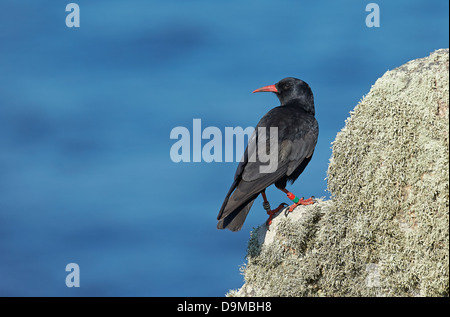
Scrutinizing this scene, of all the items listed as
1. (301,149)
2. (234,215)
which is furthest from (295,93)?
(234,215)

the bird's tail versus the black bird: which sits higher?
the black bird

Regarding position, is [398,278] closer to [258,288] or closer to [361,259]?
[361,259]

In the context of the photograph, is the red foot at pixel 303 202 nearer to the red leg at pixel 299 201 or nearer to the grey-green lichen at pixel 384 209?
the red leg at pixel 299 201

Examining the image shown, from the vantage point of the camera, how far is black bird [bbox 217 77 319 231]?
656cm

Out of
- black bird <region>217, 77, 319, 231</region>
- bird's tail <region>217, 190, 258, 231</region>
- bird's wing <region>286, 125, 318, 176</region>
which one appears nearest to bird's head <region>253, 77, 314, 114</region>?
black bird <region>217, 77, 319, 231</region>

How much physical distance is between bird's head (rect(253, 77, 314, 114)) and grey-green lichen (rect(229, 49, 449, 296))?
2203 millimetres

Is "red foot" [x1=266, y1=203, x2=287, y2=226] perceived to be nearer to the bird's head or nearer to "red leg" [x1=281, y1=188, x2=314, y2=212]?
"red leg" [x1=281, y1=188, x2=314, y2=212]

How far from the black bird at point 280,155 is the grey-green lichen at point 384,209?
0.65m

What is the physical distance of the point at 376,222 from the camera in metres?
5.62

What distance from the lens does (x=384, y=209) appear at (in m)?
5.59

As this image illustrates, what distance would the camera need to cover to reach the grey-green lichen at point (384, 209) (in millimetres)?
5359

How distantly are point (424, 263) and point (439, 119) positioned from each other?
1.42 meters

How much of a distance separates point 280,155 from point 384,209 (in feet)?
5.89

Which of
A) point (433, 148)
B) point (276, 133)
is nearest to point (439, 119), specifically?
point (433, 148)
